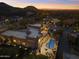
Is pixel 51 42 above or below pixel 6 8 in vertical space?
below

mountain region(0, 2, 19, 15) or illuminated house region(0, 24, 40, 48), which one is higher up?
mountain region(0, 2, 19, 15)

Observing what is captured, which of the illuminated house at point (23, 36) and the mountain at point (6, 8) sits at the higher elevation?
the mountain at point (6, 8)

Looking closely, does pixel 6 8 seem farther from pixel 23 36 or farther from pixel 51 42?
pixel 51 42

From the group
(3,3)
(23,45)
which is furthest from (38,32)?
(3,3)

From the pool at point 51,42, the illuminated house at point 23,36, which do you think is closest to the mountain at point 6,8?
the illuminated house at point 23,36

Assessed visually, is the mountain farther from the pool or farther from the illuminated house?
the pool

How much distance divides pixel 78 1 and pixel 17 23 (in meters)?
0.97

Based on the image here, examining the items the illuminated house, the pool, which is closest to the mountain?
the illuminated house

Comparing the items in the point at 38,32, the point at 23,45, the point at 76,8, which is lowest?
the point at 23,45

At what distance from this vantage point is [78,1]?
2.26 metres

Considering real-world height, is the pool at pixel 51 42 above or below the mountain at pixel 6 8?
below

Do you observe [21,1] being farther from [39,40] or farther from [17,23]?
[39,40]

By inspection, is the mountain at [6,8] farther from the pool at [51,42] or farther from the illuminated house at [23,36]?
the pool at [51,42]

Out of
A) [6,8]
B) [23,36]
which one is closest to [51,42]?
[23,36]
